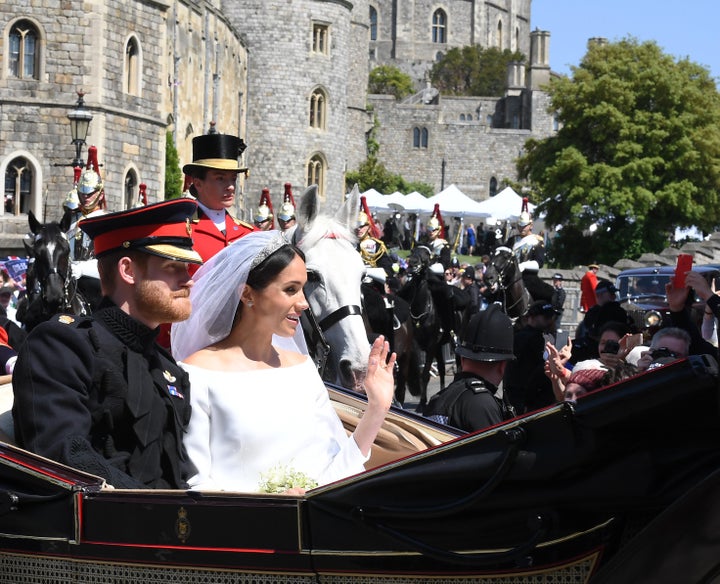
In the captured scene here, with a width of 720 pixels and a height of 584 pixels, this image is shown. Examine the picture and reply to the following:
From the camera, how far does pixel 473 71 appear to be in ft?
384

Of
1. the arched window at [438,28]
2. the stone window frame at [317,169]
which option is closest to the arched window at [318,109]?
the stone window frame at [317,169]

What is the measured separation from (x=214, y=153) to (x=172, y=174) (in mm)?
35932

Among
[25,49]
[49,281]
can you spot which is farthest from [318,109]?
[49,281]

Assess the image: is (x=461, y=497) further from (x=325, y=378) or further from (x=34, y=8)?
(x=34, y=8)

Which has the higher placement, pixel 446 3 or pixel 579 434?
pixel 446 3

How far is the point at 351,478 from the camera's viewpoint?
3578mm

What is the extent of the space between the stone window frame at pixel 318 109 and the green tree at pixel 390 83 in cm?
4461

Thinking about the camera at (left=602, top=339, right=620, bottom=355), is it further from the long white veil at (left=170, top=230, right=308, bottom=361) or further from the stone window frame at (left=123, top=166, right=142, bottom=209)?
the stone window frame at (left=123, top=166, right=142, bottom=209)

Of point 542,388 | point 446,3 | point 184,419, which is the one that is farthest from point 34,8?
point 446,3

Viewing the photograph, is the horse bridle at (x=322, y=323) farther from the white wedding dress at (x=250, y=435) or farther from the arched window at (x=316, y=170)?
the arched window at (x=316, y=170)

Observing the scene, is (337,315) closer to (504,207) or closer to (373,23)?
(504,207)

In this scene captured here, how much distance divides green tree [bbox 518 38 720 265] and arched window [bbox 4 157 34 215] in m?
17.3

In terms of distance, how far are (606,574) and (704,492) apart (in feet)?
1.02

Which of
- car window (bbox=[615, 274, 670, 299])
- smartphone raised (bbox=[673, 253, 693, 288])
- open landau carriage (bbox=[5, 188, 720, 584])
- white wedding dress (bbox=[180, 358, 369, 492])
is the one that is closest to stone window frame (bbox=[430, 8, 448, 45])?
car window (bbox=[615, 274, 670, 299])
